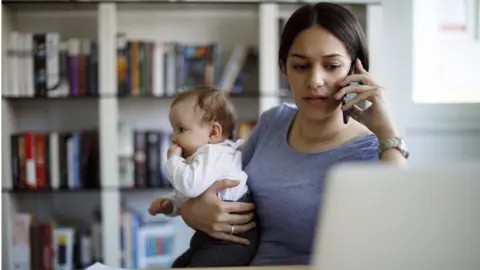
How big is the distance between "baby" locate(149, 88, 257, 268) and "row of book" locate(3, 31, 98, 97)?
1.62 metres

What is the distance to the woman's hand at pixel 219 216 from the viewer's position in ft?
4.08

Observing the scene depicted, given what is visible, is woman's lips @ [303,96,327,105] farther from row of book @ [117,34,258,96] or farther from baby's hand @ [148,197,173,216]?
row of book @ [117,34,258,96]

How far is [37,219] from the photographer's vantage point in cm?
306

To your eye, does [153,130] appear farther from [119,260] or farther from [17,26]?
[17,26]

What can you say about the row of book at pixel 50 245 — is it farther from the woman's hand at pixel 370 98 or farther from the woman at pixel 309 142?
the woman's hand at pixel 370 98

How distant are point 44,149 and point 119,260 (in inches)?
26.0

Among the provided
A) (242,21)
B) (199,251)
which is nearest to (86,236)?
(242,21)

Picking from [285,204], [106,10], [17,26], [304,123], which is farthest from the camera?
[17,26]

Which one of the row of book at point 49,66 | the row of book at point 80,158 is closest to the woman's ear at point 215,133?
the row of book at point 80,158

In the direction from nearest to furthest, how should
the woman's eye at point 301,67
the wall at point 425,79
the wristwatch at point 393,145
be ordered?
the wristwatch at point 393,145 < the woman's eye at point 301,67 < the wall at point 425,79

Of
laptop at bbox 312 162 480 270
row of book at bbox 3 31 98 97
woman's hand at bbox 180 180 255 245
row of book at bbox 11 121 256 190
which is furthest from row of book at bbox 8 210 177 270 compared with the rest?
laptop at bbox 312 162 480 270

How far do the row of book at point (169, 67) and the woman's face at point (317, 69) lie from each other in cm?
168

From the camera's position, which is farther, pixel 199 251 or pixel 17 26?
pixel 17 26

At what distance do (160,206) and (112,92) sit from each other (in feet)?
5.26
